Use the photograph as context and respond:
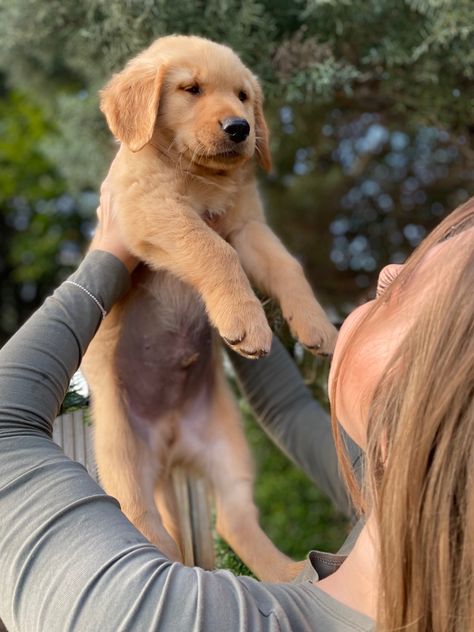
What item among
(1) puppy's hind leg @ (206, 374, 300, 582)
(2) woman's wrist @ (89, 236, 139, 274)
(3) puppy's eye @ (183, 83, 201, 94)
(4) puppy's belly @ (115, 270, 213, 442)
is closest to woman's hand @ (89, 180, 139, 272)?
(2) woman's wrist @ (89, 236, 139, 274)

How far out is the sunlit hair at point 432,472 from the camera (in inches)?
33.1

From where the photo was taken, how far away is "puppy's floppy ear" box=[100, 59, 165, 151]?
144 cm

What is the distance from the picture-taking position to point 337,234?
4023 mm

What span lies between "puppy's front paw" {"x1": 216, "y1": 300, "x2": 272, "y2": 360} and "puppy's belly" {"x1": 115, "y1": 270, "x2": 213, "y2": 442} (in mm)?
265

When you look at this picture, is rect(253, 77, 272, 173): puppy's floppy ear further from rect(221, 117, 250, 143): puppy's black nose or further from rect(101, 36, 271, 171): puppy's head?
rect(221, 117, 250, 143): puppy's black nose

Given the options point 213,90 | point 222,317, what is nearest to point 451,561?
point 222,317

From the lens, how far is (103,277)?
52.4 inches

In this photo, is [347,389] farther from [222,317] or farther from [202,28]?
[202,28]

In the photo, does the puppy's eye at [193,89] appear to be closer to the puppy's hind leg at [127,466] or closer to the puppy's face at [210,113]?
the puppy's face at [210,113]

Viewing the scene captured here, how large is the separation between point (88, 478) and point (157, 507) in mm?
526

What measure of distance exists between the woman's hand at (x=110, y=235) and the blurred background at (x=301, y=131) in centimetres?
33

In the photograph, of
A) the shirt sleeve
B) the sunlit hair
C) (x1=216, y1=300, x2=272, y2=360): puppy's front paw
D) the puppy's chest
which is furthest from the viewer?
the shirt sleeve

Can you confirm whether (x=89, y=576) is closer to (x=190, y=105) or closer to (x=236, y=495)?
(x=236, y=495)

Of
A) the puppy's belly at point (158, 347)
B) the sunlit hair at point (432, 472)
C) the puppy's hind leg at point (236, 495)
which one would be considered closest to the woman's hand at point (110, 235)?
the puppy's belly at point (158, 347)
